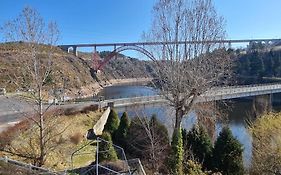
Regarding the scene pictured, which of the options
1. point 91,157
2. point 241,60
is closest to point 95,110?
point 91,157

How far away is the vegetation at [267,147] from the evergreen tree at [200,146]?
2.08 metres

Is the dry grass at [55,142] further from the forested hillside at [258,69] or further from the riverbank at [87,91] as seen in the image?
the forested hillside at [258,69]

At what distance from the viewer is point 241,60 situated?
99625 millimetres

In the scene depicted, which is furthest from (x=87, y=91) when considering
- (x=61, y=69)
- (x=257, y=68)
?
(x=257, y=68)

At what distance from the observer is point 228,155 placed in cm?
1534

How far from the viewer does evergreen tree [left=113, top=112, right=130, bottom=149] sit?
65.6 ft

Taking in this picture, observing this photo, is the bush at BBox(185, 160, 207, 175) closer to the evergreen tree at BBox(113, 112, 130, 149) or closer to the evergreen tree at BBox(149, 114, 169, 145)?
the evergreen tree at BBox(149, 114, 169, 145)

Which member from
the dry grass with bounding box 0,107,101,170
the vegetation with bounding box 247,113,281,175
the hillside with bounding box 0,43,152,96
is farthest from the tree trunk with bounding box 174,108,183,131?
the vegetation with bounding box 247,113,281,175

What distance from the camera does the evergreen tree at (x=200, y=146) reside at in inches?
647

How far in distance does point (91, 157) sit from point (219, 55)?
797 centimetres

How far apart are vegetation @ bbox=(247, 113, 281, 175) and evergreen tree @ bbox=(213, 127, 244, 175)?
2.70 ft

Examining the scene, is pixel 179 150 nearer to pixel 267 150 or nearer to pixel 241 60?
pixel 267 150

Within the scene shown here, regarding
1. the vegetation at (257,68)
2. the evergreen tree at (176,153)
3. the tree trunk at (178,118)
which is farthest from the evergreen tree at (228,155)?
the vegetation at (257,68)

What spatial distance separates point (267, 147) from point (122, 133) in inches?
319
